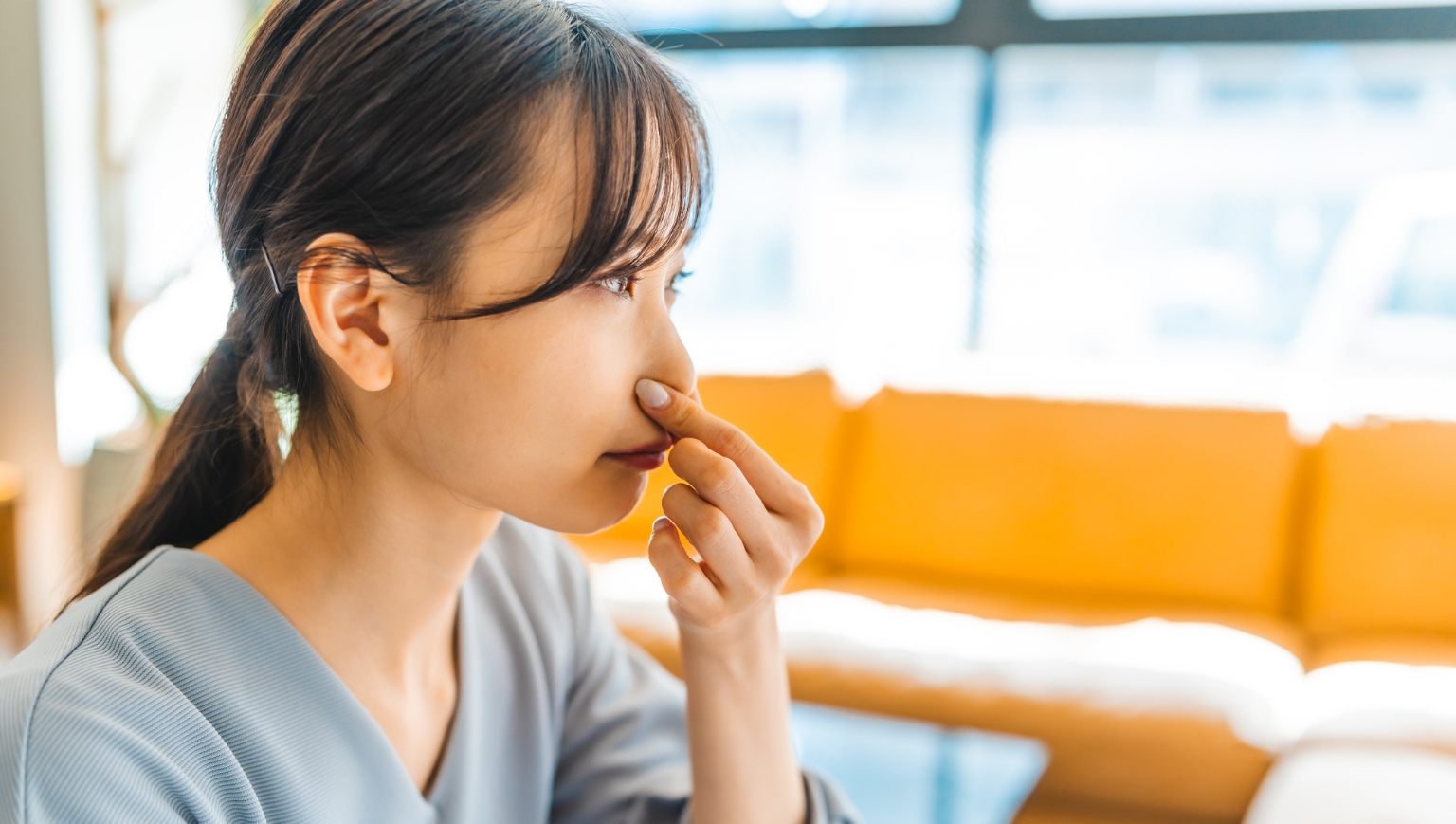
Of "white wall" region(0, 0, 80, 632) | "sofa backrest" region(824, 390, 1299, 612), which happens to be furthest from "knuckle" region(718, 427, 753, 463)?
"white wall" region(0, 0, 80, 632)

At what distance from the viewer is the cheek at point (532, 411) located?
743mm

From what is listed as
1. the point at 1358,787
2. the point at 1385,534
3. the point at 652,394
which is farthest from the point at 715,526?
the point at 1385,534

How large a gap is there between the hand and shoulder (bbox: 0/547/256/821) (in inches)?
13.6

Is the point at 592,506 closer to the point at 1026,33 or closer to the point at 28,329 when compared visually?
the point at 1026,33

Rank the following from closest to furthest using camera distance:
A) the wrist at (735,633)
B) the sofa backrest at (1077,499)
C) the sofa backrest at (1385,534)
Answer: the wrist at (735,633), the sofa backrest at (1385,534), the sofa backrest at (1077,499)

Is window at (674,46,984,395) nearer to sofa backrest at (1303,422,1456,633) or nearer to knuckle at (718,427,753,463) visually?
sofa backrest at (1303,422,1456,633)

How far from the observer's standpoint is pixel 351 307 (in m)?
0.75

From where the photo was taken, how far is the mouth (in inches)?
32.4

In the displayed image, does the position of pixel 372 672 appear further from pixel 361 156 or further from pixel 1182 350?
pixel 1182 350

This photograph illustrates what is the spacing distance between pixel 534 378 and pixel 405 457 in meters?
0.14

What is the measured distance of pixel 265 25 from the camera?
0.78 meters

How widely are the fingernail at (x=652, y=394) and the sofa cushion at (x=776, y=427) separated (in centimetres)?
191

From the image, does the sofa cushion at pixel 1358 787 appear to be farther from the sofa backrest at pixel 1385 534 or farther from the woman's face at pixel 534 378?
the woman's face at pixel 534 378

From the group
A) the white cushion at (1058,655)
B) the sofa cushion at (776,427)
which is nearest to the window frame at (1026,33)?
the sofa cushion at (776,427)
